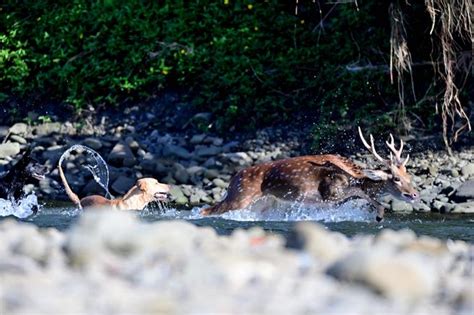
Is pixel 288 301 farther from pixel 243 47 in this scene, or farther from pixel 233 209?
pixel 243 47

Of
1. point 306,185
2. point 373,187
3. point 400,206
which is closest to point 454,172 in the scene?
point 400,206

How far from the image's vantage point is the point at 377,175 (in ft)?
39.4

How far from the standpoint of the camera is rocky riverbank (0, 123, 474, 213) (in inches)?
543

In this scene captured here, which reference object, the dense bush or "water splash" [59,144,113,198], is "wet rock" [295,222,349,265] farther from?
the dense bush

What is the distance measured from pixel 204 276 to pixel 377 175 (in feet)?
23.3

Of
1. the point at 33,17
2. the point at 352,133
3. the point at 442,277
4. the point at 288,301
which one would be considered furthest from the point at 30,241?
the point at 33,17

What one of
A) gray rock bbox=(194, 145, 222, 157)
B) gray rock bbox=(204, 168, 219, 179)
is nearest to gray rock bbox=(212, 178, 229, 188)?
gray rock bbox=(204, 168, 219, 179)

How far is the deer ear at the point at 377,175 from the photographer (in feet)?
39.4

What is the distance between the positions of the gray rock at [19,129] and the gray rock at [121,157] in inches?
65.8

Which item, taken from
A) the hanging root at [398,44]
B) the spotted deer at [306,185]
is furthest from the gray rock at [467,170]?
the spotted deer at [306,185]

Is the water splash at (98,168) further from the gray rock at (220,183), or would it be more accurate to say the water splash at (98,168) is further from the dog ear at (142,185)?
the dog ear at (142,185)

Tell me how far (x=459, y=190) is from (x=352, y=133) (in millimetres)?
2117

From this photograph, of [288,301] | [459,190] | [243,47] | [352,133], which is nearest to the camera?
[288,301]

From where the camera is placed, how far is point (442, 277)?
226 inches
